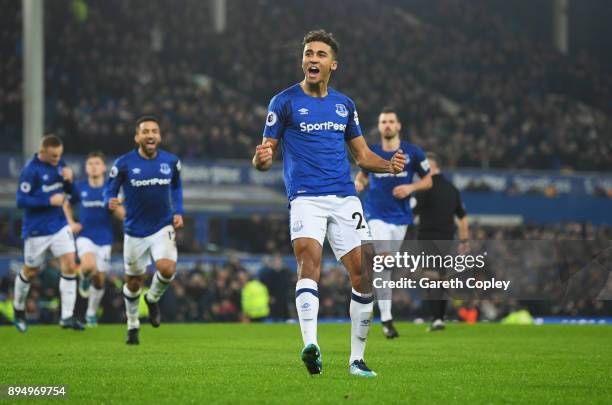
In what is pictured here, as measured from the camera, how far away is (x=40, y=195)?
571 inches

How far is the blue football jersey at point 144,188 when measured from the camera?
12.0m

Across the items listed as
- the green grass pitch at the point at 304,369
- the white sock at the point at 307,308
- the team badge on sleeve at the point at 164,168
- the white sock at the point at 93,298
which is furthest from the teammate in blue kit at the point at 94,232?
the white sock at the point at 307,308

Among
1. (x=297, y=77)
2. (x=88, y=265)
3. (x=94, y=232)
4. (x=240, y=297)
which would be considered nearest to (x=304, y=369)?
(x=88, y=265)

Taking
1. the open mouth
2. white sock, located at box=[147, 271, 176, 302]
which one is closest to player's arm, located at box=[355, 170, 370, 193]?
white sock, located at box=[147, 271, 176, 302]

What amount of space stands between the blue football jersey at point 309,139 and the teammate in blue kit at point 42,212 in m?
7.13

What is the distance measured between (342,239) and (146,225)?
462cm

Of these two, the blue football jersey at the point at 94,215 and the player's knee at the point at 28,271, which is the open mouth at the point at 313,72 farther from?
the blue football jersey at the point at 94,215

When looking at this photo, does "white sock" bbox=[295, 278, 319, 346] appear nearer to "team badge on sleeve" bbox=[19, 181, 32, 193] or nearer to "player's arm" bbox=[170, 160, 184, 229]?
"player's arm" bbox=[170, 160, 184, 229]

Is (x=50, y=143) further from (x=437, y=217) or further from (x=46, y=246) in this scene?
(x=437, y=217)

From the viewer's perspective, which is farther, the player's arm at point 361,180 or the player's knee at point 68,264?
the player's knee at point 68,264

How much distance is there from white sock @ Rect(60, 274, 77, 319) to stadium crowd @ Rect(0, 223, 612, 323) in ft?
18.3

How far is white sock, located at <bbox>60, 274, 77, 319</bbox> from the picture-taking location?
15438 millimetres

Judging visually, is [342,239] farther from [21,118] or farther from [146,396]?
[21,118]

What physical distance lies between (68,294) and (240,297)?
7.26 m
